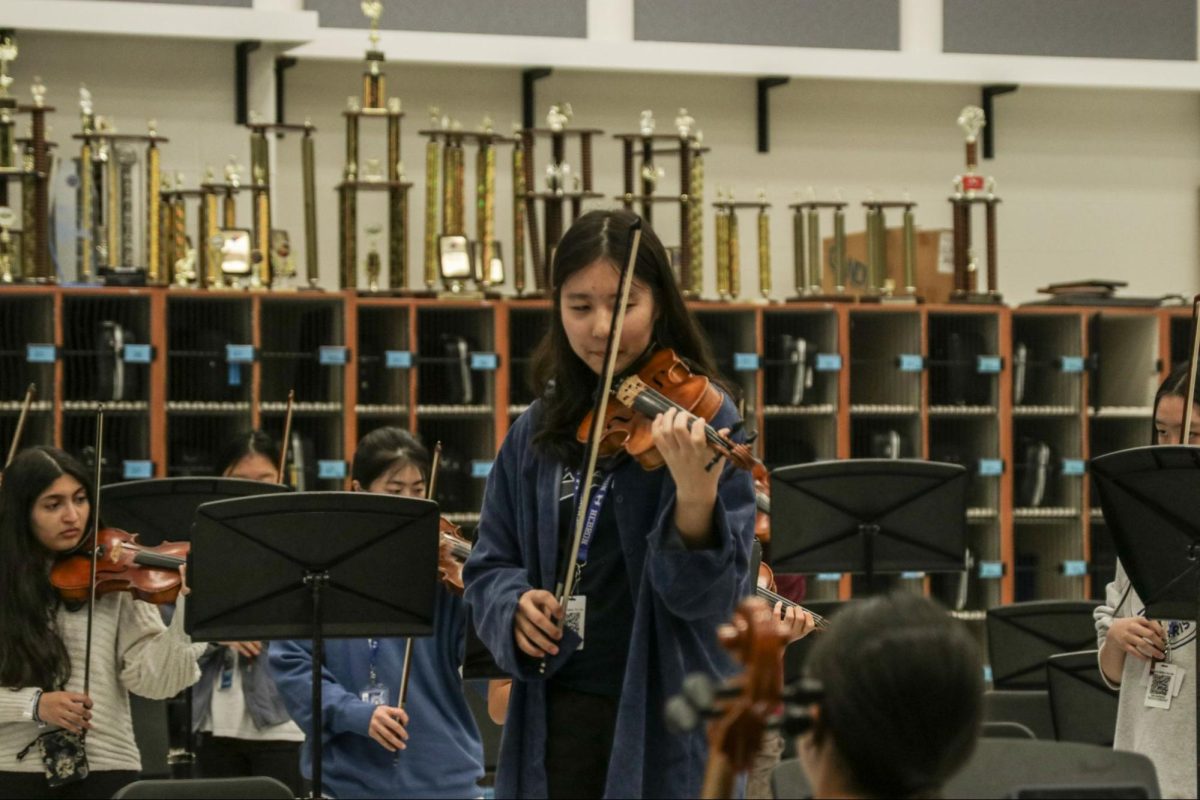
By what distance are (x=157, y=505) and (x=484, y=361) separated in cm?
254

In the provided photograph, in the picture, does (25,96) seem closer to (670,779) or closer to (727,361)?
(727,361)

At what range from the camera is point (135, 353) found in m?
6.59

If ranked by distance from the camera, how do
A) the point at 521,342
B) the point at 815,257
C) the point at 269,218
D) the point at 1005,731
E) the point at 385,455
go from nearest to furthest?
the point at 1005,731, the point at 385,455, the point at 269,218, the point at 521,342, the point at 815,257

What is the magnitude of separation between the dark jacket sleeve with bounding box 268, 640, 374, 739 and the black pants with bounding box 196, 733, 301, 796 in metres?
0.75

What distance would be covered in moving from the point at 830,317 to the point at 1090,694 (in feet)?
10.6

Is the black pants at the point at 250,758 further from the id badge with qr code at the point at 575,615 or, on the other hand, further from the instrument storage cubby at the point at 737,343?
the instrument storage cubby at the point at 737,343

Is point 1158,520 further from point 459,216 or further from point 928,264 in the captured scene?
point 928,264

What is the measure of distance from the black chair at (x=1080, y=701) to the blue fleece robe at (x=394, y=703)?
171cm

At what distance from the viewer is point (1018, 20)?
8.92m

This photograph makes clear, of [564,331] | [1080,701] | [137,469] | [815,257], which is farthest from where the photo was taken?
[815,257]

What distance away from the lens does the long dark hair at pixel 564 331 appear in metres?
2.46

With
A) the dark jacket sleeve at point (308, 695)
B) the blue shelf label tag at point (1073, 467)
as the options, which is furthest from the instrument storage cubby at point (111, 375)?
the blue shelf label tag at point (1073, 467)

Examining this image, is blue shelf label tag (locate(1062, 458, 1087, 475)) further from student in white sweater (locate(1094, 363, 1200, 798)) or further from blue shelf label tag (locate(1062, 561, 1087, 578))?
student in white sweater (locate(1094, 363, 1200, 798))

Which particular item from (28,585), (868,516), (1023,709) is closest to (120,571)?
(28,585)
